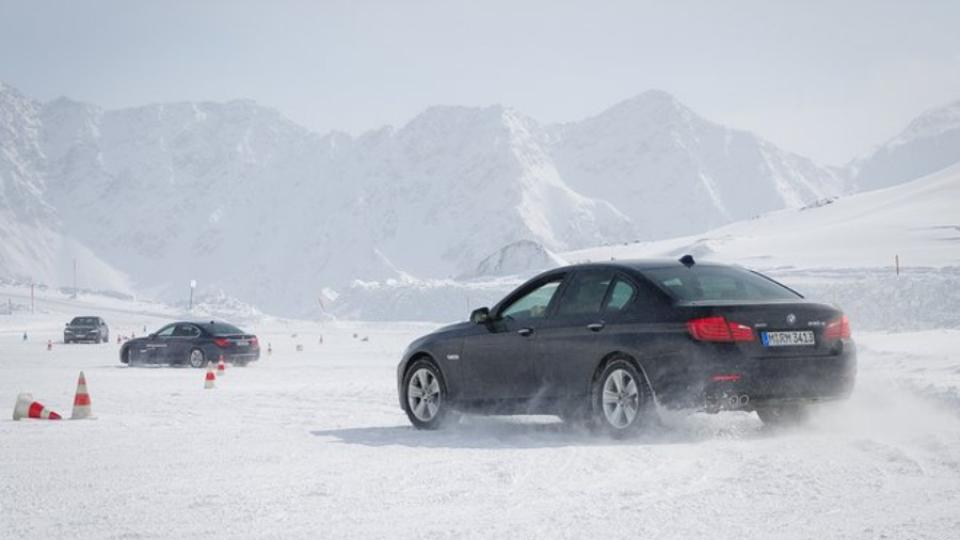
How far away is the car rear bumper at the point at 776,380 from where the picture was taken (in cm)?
861

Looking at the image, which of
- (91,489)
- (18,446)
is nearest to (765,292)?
(91,489)

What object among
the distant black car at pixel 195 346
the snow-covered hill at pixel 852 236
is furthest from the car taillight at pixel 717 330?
the snow-covered hill at pixel 852 236

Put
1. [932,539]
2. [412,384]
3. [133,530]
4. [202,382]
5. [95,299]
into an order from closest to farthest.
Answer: [932,539] → [133,530] → [412,384] → [202,382] → [95,299]

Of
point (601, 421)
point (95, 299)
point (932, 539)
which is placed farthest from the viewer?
point (95, 299)

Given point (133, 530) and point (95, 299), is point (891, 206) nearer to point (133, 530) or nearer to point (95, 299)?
point (95, 299)

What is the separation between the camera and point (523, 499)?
6.46 m

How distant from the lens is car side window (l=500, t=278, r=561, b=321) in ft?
33.0

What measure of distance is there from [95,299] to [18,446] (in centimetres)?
10904

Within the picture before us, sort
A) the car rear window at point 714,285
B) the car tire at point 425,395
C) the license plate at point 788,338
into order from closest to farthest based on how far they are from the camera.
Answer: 1. the license plate at point 788,338
2. the car rear window at point 714,285
3. the car tire at point 425,395

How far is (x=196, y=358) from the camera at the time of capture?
1041 inches

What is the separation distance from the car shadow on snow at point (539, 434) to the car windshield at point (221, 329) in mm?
16167

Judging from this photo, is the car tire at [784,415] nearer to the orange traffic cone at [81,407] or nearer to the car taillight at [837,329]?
the car taillight at [837,329]

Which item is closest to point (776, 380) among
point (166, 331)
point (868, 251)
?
point (166, 331)

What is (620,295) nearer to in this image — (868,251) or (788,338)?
(788,338)
